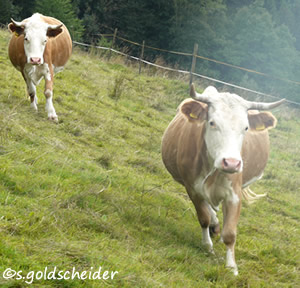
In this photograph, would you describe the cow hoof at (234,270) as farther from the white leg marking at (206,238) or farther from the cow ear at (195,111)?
the cow ear at (195,111)

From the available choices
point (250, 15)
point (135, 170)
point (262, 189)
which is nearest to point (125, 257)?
point (135, 170)

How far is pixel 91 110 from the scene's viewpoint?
Result: 848cm

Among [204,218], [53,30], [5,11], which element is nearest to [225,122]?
[204,218]

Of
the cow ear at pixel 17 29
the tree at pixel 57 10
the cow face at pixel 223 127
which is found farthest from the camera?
the tree at pixel 57 10

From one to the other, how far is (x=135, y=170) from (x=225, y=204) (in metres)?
2.16

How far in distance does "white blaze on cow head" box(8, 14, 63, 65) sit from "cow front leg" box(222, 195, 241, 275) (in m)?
3.97

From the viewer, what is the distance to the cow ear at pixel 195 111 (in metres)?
→ 4.23

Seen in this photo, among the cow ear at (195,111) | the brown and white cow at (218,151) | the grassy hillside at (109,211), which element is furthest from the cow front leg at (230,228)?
the cow ear at (195,111)

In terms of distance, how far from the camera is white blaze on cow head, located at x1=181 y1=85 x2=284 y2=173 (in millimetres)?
3754

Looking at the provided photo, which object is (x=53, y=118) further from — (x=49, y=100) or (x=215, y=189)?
(x=215, y=189)

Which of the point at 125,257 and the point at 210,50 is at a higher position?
the point at 125,257

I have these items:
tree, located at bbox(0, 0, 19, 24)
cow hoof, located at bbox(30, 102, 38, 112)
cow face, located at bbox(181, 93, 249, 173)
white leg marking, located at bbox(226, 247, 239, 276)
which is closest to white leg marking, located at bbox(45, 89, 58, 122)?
cow hoof, located at bbox(30, 102, 38, 112)

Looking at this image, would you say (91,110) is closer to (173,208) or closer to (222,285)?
(173,208)

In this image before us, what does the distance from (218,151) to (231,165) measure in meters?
0.33
